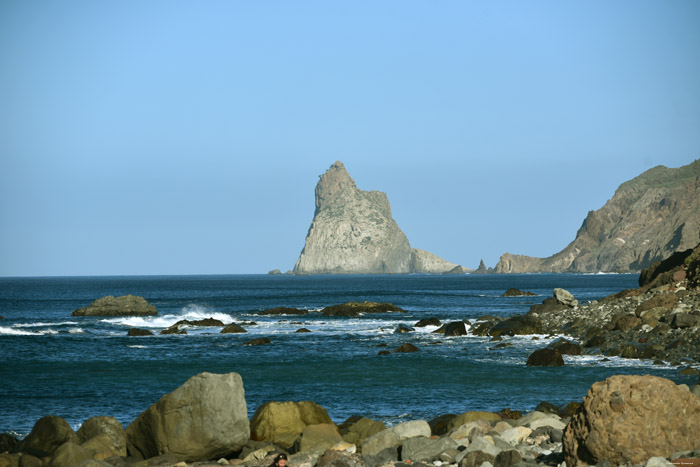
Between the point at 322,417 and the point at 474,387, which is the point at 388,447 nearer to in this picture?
the point at 322,417

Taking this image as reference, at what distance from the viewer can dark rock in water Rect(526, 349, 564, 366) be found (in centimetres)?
3297

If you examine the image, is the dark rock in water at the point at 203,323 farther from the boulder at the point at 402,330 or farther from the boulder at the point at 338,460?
the boulder at the point at 338,460

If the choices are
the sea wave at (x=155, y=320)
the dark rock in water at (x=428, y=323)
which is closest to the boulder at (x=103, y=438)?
the dark rock in water at (x=428, y=323)

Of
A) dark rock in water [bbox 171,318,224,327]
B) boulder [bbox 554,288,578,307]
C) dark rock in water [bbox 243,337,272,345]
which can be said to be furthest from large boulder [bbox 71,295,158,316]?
boulder [bbox 554,288,578,307]

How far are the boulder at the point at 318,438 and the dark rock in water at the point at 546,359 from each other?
1825 centimetres

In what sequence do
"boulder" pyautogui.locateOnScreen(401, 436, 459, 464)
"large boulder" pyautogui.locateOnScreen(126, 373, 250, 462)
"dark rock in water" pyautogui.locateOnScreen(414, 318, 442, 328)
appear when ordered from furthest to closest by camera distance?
"dark rock in water" pyautogui.locateOnScreen(414, 318, 442, 328) → "large boulder" pyautogui.locateOnScreen(126, 373, 250, 462) → "boulder" pyautogui.locateOnScreen(401, 436, 459, 464)

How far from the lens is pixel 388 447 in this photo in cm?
1539

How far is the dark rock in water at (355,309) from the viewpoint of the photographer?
7708cm

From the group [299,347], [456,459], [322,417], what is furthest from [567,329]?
[456,459]

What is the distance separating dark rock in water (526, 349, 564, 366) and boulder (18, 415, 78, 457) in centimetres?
2151

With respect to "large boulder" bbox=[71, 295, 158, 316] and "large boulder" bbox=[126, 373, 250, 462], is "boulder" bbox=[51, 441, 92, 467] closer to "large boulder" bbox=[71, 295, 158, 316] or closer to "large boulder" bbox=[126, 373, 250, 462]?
"large boulder" bbox=[126, 373, 250, 462]

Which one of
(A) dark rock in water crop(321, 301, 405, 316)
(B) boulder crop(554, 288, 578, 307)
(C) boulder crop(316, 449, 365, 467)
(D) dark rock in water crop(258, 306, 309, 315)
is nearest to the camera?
(C) boulder crop(316, 449, 365, 467)

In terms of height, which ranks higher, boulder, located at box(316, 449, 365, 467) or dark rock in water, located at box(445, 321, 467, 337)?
boulder, located at box(316, 449, 365, 467)

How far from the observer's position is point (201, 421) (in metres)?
15.5
